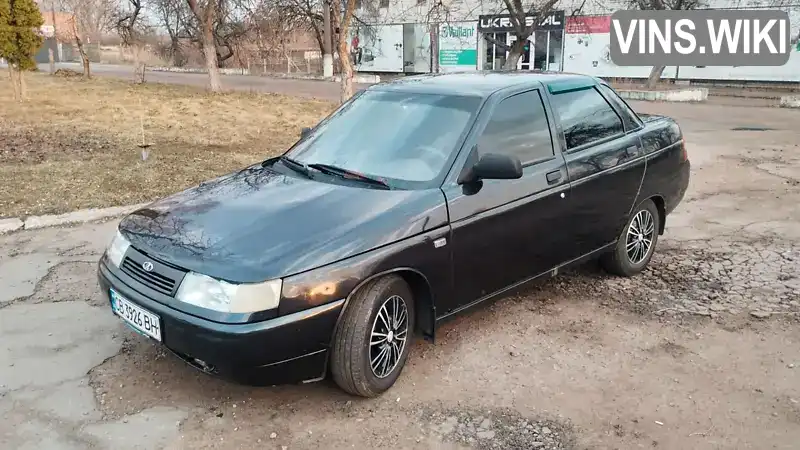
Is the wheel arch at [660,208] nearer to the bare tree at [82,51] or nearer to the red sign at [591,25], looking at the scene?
the red sign at [591,25]

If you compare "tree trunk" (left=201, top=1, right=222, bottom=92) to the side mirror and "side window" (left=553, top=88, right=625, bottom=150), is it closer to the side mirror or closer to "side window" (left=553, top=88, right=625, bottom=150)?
"side window" (left=553, top=88, right=625, bottom=150)

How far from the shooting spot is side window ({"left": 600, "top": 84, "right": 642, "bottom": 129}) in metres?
5.12

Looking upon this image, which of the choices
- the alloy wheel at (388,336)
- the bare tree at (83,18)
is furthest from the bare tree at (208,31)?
the alloy wheel at (388,336)

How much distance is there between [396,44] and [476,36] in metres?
4.96

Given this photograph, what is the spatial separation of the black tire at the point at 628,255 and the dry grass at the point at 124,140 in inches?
203

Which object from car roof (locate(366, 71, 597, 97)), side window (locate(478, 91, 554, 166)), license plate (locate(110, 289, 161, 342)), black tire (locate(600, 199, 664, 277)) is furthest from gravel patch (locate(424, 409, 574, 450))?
black tire (locate(600, 199, 664, 277))

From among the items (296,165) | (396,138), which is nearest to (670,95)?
(396,138)

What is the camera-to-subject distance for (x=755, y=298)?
488 cm

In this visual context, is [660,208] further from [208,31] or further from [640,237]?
[208,31]

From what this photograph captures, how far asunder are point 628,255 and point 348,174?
2.58m

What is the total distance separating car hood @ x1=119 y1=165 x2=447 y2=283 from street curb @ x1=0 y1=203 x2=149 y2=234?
11.0ft

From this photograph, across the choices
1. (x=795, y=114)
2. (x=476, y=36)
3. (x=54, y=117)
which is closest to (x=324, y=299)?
(x=54, y=117)

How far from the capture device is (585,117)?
476 centimetres

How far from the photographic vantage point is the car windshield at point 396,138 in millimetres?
3881
